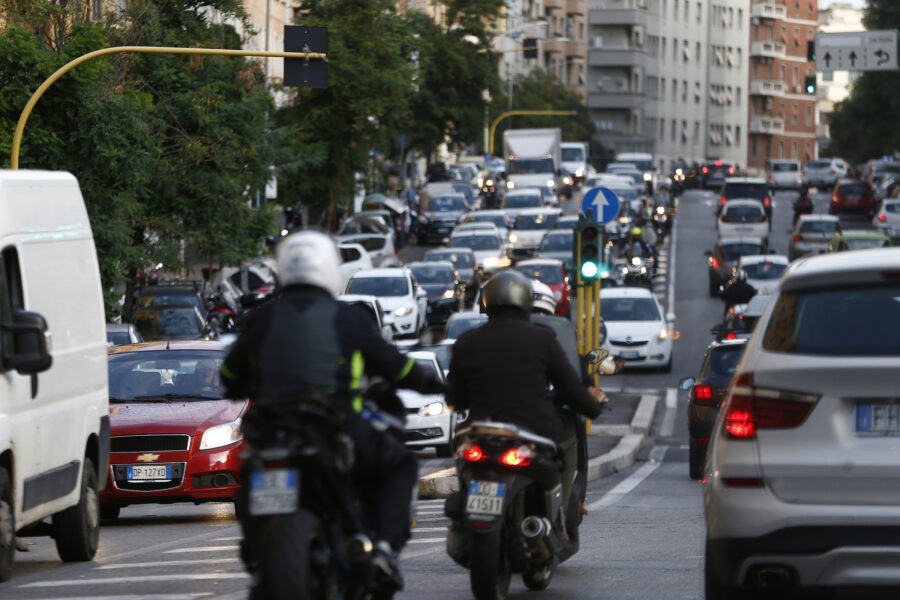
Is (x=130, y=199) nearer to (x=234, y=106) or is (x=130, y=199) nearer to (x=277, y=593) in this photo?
(x=234, y=106)

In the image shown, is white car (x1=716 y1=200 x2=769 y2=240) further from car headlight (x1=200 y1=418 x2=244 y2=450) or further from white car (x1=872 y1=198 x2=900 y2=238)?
car headlight (x1=200 y1=418 x2=244 y2=450)

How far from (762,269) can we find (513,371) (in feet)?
130

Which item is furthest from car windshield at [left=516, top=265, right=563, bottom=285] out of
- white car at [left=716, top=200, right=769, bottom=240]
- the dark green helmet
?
the dark green helmet

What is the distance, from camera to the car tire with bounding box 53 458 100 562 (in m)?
12.4

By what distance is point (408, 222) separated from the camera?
73.2 m

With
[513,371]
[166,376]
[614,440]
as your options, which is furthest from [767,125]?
[513,371]

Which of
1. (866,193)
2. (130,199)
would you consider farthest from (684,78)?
(130,199)

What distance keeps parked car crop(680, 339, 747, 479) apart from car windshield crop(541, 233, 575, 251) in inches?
1396

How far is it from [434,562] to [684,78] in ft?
490

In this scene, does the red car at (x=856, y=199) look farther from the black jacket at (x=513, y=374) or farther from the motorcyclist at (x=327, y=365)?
the motorcyclist at (x=327, y=365)

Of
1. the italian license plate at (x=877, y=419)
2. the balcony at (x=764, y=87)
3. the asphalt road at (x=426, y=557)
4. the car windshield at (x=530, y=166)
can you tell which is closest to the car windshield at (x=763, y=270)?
the asphalt road at (x=426, y=557)

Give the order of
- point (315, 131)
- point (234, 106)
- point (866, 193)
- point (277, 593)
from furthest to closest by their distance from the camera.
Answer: point (866, 193) → point (315, 131) → point (234, 106) → point (277, 593)

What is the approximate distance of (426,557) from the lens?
12250 mm

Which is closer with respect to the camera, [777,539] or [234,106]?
[777,539]
